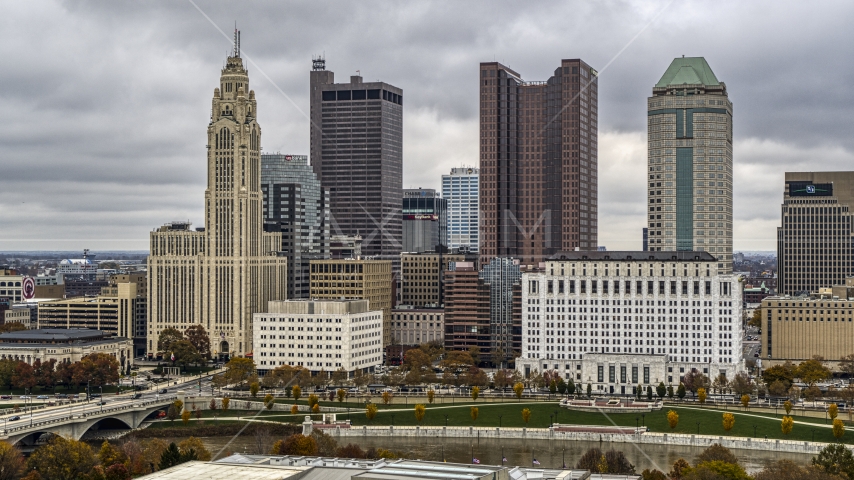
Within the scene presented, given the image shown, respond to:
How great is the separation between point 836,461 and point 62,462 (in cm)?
8353

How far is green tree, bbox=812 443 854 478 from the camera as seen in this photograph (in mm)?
130750

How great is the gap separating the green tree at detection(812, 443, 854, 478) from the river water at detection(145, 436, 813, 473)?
1227cm

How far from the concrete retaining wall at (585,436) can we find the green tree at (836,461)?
71.6 feet

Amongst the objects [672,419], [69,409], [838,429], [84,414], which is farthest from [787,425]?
[69,409]

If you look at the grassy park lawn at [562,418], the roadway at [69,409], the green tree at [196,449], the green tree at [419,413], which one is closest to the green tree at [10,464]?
the roadway at [69,409]

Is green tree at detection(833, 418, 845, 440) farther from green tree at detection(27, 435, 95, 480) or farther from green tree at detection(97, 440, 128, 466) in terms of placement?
green tree at detection(27, 435, 95, 480)

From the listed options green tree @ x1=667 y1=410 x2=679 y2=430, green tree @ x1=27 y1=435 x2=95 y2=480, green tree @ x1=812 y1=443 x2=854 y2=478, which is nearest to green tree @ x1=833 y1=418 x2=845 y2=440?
green tree @ x1=667 y1=410 x2=679 y2=430

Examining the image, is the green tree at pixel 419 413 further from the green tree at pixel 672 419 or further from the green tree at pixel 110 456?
the green tree at pixel 110 456

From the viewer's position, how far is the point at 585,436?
170 m

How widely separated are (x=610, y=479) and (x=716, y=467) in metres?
22.2

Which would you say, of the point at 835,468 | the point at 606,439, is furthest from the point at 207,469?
the point at 606,439

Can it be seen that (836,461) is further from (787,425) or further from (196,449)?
(196,449)

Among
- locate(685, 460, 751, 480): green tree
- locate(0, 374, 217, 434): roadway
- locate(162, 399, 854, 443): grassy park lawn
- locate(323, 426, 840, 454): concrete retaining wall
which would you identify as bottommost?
locate(323, 426, 840, 454): concrete retaining wall

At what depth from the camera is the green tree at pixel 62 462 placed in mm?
138625
